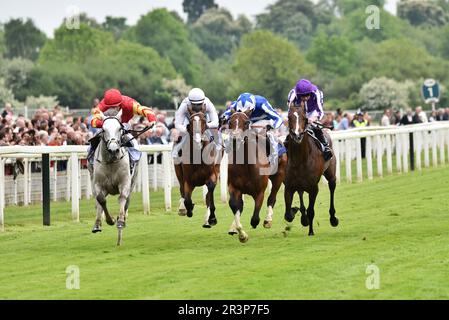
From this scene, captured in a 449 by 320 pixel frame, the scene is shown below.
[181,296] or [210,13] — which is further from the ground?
[210,13]

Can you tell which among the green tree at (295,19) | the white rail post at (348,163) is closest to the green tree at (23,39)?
the green tree at (295,19)

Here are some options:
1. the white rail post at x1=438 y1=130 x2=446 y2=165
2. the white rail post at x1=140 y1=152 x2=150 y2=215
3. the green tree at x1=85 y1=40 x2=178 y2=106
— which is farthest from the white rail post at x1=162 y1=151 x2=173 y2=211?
the green tree at x1=85 y1=40 x2=178 y2=106

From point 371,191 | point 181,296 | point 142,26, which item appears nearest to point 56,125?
point 371,191

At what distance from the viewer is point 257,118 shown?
46.5 feet

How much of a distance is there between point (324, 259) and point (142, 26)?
10085 centimetres

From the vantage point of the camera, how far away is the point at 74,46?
258ft

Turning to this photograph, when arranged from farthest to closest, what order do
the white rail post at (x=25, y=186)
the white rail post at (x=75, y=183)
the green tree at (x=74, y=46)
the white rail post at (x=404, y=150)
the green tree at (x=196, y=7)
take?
the green tree at (x=196, y=7)
the green tree at (x=74, y=46)
the white rail post at (x=404, y=150)
the white rail post at (x=25, y=186)
the white rail post at (x=75, y=183)

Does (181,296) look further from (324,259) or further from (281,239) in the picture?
(281,239)

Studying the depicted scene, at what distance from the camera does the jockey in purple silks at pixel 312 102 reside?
1397cm

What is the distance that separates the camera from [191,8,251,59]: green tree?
493ft

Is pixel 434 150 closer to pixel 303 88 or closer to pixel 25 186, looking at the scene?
pixel 25 186

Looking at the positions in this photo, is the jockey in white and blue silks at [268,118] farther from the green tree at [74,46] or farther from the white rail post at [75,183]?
the green tree at [74,46]

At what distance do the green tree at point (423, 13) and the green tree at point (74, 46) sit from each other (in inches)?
2835
